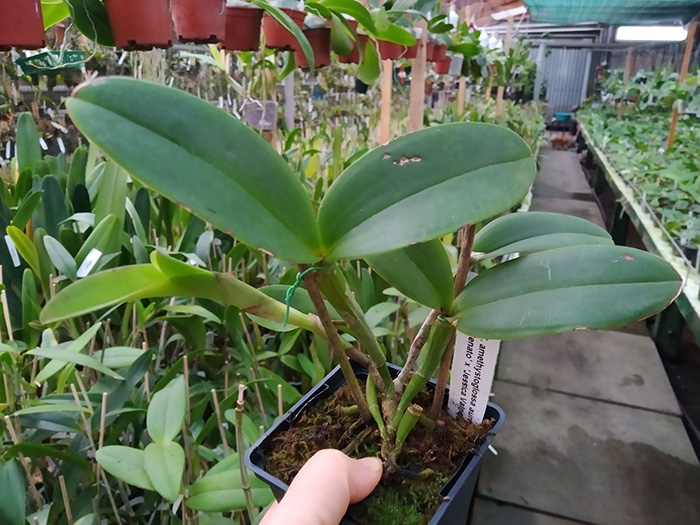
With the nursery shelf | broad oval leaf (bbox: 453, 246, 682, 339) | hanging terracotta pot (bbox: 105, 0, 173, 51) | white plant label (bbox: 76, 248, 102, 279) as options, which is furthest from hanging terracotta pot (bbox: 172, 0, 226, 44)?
the nursery shelf

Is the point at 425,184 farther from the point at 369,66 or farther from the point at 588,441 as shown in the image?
the point at 588,441

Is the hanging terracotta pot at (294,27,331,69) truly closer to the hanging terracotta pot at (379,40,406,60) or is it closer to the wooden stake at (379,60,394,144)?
the hanging terracotta pot at (379,40,406,60)

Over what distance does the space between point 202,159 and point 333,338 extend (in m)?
0.16

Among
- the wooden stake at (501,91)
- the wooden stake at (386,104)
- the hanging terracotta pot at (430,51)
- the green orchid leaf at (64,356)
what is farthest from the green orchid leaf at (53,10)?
the wooden stake at (501,91)

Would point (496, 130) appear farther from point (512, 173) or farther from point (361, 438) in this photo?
point (361, 438)

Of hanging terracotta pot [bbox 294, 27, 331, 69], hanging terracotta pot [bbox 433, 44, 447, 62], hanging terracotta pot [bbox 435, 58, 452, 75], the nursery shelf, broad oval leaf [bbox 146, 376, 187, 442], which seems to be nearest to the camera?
broad oval leaf [bbox 146, 376, 187, 442]

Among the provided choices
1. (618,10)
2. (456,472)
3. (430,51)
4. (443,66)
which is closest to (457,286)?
(456,472)

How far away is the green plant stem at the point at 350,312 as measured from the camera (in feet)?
1.19

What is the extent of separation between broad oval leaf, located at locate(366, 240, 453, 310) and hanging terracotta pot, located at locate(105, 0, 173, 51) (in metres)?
0.43

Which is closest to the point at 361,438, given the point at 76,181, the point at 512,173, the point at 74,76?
the point at 512,173

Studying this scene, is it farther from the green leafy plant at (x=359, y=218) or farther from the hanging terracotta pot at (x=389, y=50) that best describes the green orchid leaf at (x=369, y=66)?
the green leafy plant at (x=359, y=218)

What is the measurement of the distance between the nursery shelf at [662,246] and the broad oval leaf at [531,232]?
177 mm

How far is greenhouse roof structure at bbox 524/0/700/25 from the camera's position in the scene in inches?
128

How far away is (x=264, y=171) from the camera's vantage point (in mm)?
323
